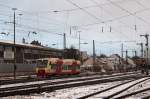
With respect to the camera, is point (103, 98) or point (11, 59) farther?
point (11, 59)

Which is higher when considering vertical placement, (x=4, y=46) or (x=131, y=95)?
(x=4, y=46)

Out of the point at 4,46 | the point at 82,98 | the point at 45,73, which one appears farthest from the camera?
the point at 4,46

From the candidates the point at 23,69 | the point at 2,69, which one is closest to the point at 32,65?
the point at 23,69

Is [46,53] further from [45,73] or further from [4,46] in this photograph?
[45,73]

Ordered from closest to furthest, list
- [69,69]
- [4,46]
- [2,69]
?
[69,69] < [2,69] < [4,46]

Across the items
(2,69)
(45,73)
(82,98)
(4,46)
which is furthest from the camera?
(4,46)

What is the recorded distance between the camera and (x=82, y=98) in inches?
730

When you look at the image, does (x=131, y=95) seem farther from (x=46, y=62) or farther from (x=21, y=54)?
(x=21, y=54)

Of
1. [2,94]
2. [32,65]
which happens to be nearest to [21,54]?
[32,65]

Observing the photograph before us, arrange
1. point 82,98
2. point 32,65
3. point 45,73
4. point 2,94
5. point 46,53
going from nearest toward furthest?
point 82,98 → point 2,94 → point 45,73 → point 32,65 → point 46,53

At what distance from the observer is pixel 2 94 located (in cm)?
2025

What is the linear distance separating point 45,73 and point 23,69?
28.2m

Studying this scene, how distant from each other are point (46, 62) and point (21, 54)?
112 ft

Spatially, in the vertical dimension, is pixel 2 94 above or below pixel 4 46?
below
